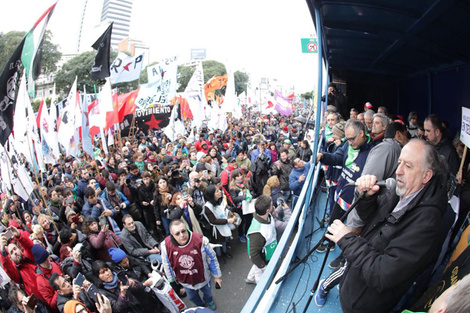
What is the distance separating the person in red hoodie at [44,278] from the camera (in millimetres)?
3412

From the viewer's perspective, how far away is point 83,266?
3656mm

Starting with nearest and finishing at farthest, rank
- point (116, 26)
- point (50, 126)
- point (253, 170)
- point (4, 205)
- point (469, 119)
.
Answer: point (469, 119)
point (4, 205)
point (253, 170)
point (50, 126)
point (116, 26)

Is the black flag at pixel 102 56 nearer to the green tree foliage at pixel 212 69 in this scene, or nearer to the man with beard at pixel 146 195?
the man with beard at pixel 146 195

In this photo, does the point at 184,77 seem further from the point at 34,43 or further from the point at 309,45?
the point at 34,43

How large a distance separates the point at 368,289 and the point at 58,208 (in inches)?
252

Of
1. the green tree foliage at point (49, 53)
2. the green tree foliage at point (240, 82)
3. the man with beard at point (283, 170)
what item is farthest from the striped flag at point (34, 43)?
the green tree foliage at point (240, 82)

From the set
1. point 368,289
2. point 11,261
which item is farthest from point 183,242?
point 11,261

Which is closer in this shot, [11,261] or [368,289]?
[368,289]

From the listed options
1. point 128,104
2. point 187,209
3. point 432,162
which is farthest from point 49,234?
point 128,104

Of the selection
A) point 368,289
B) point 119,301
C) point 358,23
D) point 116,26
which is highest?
point 116,26

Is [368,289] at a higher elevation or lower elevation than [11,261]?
higher

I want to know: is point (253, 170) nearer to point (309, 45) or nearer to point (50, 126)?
point (309, 45)

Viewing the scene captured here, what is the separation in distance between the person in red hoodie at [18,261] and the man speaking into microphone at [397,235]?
403 centimetres

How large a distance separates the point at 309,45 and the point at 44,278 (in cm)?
630
